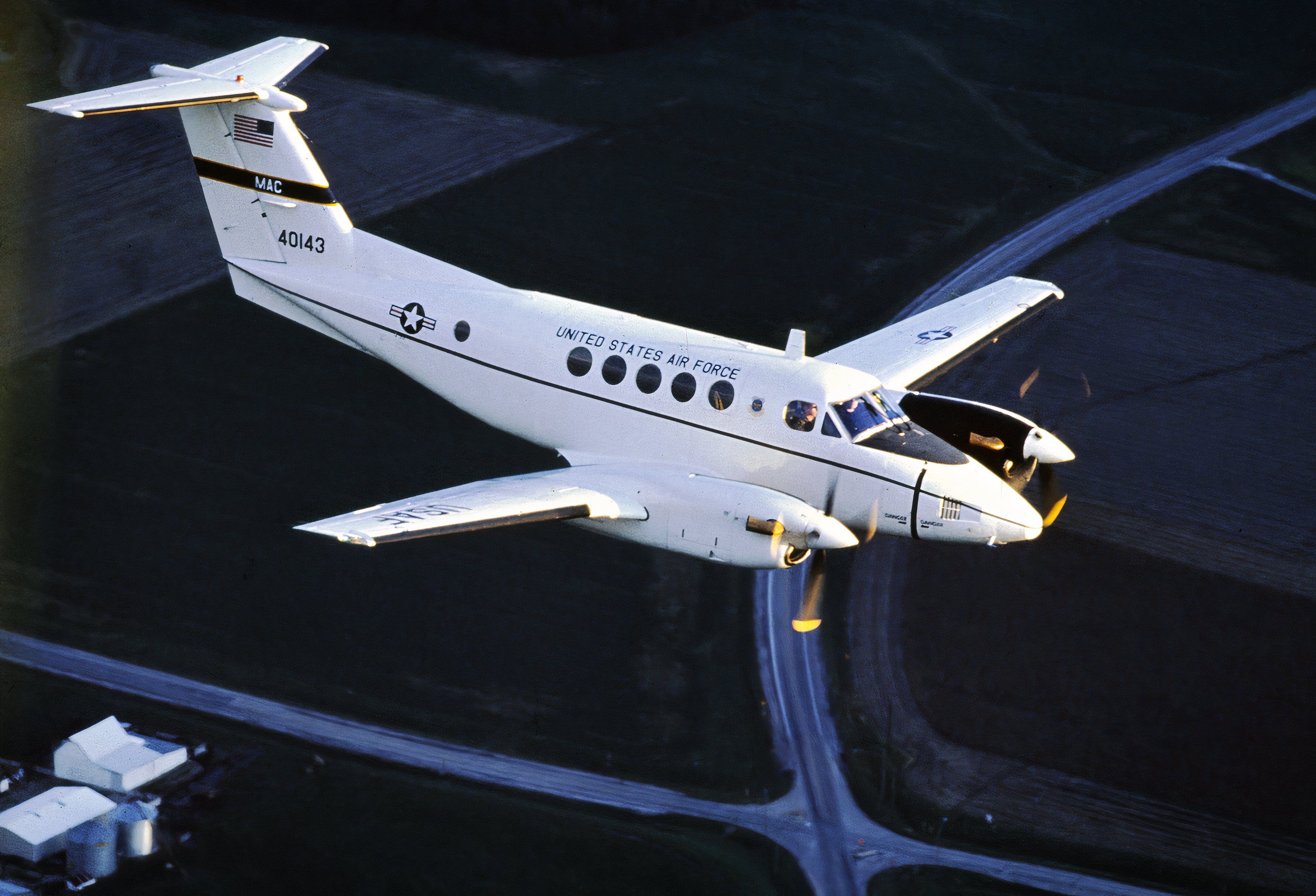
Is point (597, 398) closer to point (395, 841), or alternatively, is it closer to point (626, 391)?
point (626, 391)

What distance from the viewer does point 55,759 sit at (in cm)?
2764

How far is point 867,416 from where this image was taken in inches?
1075

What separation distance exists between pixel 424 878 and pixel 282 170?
58.1 ft

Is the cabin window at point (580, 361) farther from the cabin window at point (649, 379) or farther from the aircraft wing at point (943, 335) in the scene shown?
the aircraft wing at point (943, 335)

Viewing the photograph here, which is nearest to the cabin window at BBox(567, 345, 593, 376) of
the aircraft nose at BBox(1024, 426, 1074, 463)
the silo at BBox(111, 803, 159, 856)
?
the aircraft nose at BBox(1024, 426, 1074, 463)

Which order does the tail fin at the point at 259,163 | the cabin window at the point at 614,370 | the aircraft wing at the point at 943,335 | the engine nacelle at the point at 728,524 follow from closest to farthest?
the engine nacelle at the point at 728,524, the cabin window at the point at 614,370, the tail fin at the point at 259,163, the aircraft wing at the point at 943,335

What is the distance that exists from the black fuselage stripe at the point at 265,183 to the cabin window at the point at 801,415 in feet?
42.6

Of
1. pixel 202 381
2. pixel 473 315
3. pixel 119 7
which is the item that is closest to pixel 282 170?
pixel 473 315

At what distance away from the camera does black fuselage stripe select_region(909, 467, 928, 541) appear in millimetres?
26359

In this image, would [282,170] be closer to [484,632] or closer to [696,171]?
[484,632]

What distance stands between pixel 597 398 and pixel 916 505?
25.3 ft

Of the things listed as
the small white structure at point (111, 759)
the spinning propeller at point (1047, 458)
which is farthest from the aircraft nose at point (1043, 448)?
the small white structure at point (111, 759)

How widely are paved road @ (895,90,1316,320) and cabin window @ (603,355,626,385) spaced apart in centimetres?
1638

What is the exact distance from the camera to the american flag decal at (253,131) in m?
31.0
